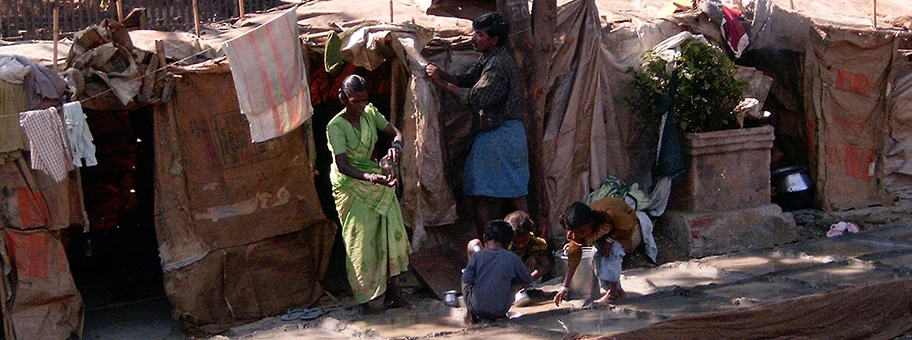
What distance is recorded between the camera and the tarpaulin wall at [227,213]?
732 centimetres

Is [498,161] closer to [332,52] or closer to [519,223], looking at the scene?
[519,223]

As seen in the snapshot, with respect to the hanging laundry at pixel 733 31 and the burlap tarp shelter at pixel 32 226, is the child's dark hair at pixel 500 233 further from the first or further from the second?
the hanging laundry at pixel 733 31

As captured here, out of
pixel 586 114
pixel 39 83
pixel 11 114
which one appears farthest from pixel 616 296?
pixel 11 114

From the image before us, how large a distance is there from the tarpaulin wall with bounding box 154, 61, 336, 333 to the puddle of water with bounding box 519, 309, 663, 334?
2.17 metres

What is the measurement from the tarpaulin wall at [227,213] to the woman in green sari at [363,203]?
0.90 metres

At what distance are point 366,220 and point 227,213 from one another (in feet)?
3.84

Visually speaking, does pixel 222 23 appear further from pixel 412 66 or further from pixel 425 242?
pixel 425 242

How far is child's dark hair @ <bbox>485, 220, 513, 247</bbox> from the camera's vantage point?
6262mm

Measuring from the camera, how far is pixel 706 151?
829 centimetres

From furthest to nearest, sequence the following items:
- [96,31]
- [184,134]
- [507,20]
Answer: [507,20], [184,134], [96,31]

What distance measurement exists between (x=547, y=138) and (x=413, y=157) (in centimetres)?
106

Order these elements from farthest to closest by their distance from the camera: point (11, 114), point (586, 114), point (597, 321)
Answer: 1. point (586, 114)
2. point (11, 114)
3. point (597, 321)

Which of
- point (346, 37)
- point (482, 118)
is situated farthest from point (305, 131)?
point (482, 118)

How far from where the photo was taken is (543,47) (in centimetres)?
782
